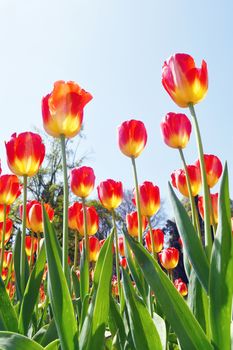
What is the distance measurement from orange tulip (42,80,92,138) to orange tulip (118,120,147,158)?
44 centimetres

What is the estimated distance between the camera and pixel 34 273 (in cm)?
112

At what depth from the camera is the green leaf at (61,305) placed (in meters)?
0.75

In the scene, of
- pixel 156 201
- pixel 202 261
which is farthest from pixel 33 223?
pixel 202 261

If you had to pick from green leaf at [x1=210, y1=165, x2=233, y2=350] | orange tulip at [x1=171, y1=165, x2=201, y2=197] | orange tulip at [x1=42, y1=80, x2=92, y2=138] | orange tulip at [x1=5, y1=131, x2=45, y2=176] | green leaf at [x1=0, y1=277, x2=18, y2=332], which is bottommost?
green leaf at [x1=0, y1=277, x2=18, y2=332]

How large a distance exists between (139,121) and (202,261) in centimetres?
86

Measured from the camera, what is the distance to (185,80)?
1021mm

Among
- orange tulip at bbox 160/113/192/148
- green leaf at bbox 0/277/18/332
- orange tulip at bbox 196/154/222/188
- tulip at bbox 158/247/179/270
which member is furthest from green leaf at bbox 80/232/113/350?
tulip at bbox 158/247/179/270

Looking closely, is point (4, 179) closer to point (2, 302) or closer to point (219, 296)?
point (2, 302)

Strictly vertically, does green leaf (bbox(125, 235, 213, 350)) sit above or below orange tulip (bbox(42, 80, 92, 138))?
below

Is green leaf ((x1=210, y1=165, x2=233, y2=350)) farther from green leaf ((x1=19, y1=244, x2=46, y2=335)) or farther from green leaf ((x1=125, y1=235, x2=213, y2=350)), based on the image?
green leaf ((x1=19, y1=244, x2=46, y2=335))

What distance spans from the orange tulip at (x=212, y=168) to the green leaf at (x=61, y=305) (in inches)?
33.1

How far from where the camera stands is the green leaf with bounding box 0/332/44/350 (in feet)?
2.31

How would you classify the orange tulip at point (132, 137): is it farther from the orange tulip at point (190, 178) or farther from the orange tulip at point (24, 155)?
the orange tulip at point (24, 155)

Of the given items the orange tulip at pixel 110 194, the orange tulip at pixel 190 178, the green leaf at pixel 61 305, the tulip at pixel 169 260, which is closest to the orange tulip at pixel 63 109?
the green leaf at pixel 61 305
